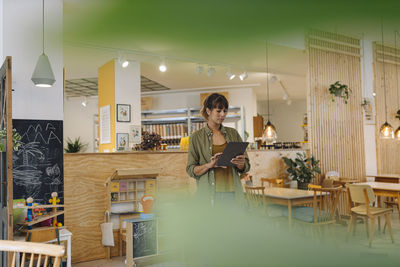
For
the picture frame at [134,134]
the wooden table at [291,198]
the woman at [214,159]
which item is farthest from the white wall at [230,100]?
the woman at [214,159]

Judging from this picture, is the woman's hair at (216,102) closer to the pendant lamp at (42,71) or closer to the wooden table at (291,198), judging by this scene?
the pendant lamp at (42,71)

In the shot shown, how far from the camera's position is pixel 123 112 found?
5992 millimetres

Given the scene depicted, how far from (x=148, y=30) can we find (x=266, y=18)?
0.38 feet

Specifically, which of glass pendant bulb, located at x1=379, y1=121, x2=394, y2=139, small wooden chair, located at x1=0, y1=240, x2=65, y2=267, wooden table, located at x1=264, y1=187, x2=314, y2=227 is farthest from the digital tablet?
wooden table, located at x1=264, y1=187, x2=314, y2=227

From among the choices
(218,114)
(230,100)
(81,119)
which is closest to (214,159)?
(218,114)

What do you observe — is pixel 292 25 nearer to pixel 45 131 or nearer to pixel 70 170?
pixel 45 131

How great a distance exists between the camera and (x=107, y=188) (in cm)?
405

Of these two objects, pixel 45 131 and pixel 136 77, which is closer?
pixel 45 131

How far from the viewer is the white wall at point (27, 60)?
3.19 meters

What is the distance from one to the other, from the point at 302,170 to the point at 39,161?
356 cm

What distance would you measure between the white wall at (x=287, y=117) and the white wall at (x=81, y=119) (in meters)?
5.90

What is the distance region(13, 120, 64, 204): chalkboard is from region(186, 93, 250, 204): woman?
3040 mm

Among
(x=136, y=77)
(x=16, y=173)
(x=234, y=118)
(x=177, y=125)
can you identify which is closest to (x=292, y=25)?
(x=16, y=173)

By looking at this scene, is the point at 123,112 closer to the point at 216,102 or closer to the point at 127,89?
the point at 127,89
